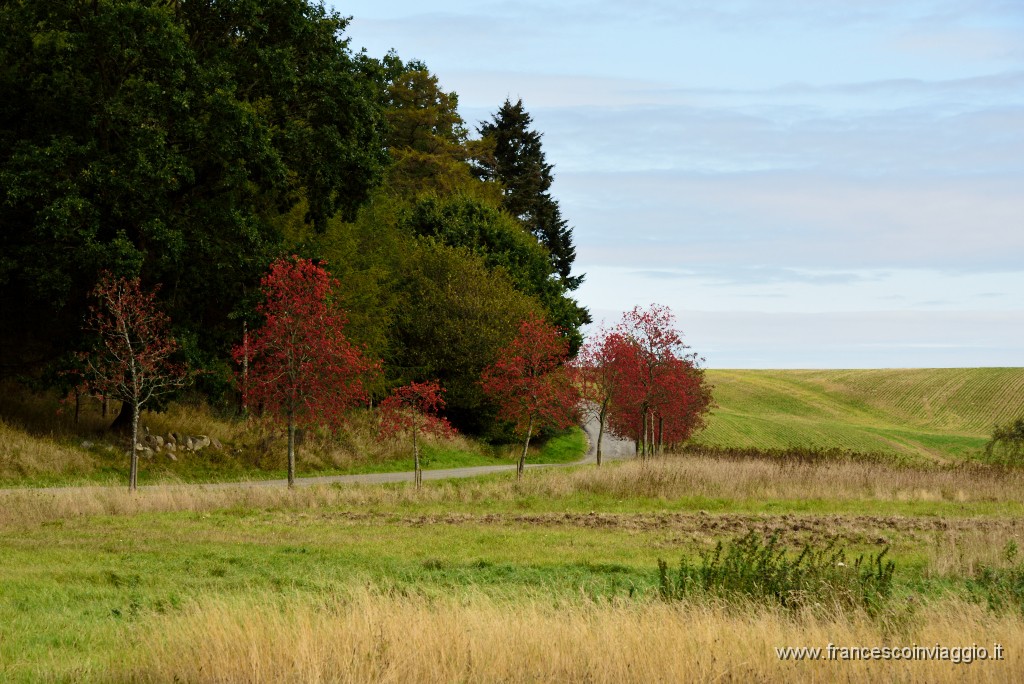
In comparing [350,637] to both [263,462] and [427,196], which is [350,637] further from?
[427,196]

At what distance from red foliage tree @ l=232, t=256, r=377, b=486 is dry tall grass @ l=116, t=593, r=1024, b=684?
59.1ft

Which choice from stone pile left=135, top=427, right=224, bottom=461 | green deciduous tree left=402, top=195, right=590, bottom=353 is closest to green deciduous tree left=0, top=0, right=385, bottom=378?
stone pile left=135, top=427, right=224, bottom=461

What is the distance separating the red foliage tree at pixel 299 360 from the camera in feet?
89.2

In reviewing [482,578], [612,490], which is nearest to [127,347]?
[612,490]

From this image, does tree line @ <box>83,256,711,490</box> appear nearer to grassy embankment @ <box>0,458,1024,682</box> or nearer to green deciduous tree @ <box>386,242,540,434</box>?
grassy embankment @ <box>0,458,1024,682</box>

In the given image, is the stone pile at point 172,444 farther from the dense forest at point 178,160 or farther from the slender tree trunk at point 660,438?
the slender tree trunk at point 660,438

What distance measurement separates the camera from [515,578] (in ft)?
43.7

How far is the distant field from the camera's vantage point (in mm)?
73500

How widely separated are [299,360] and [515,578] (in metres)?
15.7

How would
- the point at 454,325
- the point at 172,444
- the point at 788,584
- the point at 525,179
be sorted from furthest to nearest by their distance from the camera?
the point at 525,179, the point at 454,325, the point at 172,444, the point at 788,584

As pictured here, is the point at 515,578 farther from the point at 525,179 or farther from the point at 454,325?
the point at 525,179

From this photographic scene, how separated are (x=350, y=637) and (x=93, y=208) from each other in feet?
76.6

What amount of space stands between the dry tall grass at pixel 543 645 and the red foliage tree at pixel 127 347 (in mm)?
18105

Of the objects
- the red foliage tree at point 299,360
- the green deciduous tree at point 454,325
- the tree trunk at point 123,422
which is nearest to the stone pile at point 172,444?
the tree trunk at point 123,422
